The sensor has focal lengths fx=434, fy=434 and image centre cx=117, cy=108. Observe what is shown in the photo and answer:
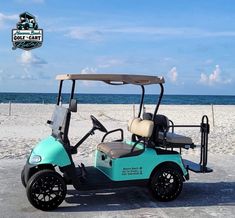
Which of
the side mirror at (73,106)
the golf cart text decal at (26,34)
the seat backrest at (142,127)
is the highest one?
the golf cart text decal at (26,34)

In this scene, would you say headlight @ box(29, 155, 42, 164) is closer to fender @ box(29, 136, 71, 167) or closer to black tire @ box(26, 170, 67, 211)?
fender @ box(29, 136, 71, 167)

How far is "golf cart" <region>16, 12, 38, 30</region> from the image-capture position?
52.1 ft

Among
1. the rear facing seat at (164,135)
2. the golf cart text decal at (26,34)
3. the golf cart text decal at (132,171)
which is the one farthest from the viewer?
the golf cart text decal at (26,34)

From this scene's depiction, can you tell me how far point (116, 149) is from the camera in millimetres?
6484

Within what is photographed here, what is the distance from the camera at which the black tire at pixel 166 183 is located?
6.31m

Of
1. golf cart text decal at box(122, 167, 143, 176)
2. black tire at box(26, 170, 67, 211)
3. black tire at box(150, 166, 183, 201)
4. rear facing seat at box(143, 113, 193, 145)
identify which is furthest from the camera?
rear facing seat at box(143, 113, 193, 145)

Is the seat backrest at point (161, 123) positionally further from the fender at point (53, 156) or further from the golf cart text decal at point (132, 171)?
the fender at point (53, 156)

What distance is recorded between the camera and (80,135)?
573 inches

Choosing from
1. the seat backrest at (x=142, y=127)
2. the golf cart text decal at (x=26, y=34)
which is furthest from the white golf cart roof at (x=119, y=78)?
the golf cart text decal at (x=26, y=34)

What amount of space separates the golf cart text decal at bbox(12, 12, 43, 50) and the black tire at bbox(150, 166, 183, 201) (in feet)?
33.3

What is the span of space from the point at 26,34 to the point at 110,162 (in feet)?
35.5

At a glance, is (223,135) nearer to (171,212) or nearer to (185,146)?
(185,146)

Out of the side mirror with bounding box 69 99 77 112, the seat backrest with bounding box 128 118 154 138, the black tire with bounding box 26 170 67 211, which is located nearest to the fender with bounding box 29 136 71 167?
the black tire with bounding box 26 170 67 211

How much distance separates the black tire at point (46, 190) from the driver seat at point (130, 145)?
2.99 ft
